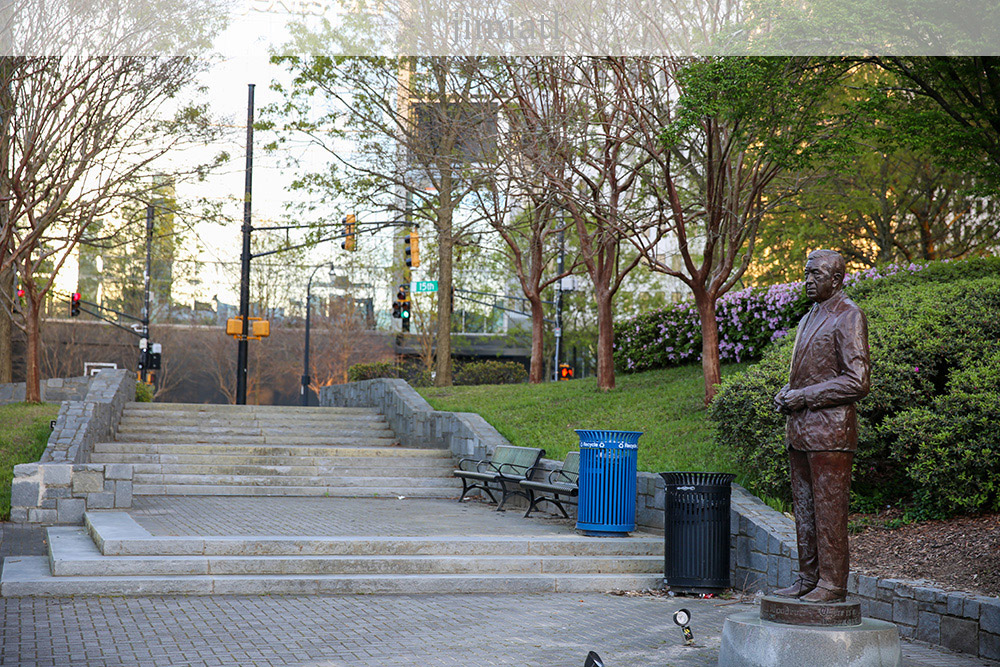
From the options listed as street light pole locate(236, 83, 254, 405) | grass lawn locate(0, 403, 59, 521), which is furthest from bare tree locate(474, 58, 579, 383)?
grass lawn locate(0, 403, 59, 521)

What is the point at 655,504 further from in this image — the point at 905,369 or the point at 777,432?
the point at 905,369

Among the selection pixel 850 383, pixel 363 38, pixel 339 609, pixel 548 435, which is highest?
pixel 363 38

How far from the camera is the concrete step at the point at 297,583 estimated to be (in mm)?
8070

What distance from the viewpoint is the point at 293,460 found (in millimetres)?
15516

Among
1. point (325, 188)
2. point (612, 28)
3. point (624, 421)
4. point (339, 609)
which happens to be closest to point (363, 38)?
point (325, 188)

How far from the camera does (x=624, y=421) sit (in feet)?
51.1

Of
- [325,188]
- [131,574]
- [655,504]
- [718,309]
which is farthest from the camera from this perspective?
[325,188]

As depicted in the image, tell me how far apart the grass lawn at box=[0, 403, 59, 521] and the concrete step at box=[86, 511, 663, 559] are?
3510mm

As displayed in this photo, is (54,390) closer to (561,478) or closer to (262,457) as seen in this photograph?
(262,457)

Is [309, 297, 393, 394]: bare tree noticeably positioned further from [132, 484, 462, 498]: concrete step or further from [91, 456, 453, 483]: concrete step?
[132, 484, 462, 498]: concrete step

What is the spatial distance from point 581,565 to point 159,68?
13487mm

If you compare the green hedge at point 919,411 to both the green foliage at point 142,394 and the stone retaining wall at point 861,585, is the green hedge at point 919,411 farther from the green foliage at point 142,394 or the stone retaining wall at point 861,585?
the green foliage at point 142,394

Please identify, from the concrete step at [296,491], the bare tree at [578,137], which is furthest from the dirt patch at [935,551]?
the bare tree at [578,137]

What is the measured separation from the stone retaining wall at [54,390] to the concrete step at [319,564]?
14.8m
